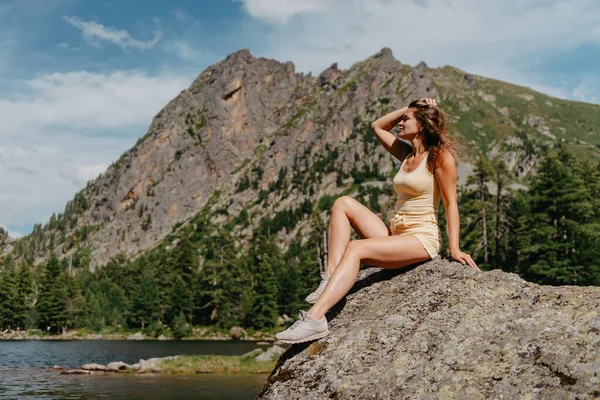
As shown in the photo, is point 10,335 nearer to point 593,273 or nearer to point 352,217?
point 593,273

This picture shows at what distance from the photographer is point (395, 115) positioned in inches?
301

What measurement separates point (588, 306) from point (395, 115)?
3880 mm

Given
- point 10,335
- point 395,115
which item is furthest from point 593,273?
point 10,335

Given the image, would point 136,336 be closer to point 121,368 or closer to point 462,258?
point 121,368

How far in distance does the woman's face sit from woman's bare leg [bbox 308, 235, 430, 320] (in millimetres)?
1589

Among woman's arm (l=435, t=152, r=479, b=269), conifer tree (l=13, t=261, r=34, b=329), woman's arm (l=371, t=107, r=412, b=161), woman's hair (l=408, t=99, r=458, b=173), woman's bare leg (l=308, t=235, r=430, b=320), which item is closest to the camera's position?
woman's bare leg (l=308, t=235, r=430, b=320)

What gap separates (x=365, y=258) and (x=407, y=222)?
96cm

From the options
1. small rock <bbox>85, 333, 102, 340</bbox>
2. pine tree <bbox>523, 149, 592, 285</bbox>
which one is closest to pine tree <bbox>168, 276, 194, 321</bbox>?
small rock <bbox>85, 333, 102, 340</bbox>

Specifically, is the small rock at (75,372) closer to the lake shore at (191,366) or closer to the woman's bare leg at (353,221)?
the lake shore at (191,366)

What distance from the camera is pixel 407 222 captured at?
6.72 m

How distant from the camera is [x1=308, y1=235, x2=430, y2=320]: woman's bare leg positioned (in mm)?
5938

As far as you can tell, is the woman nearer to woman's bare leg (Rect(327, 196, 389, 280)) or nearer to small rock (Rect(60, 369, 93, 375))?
woman's bare leg (Rect(327, 196, 389, 280))

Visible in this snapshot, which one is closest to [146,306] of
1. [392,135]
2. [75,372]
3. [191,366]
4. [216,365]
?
[75,372]

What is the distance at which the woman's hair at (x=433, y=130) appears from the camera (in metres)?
6.72
